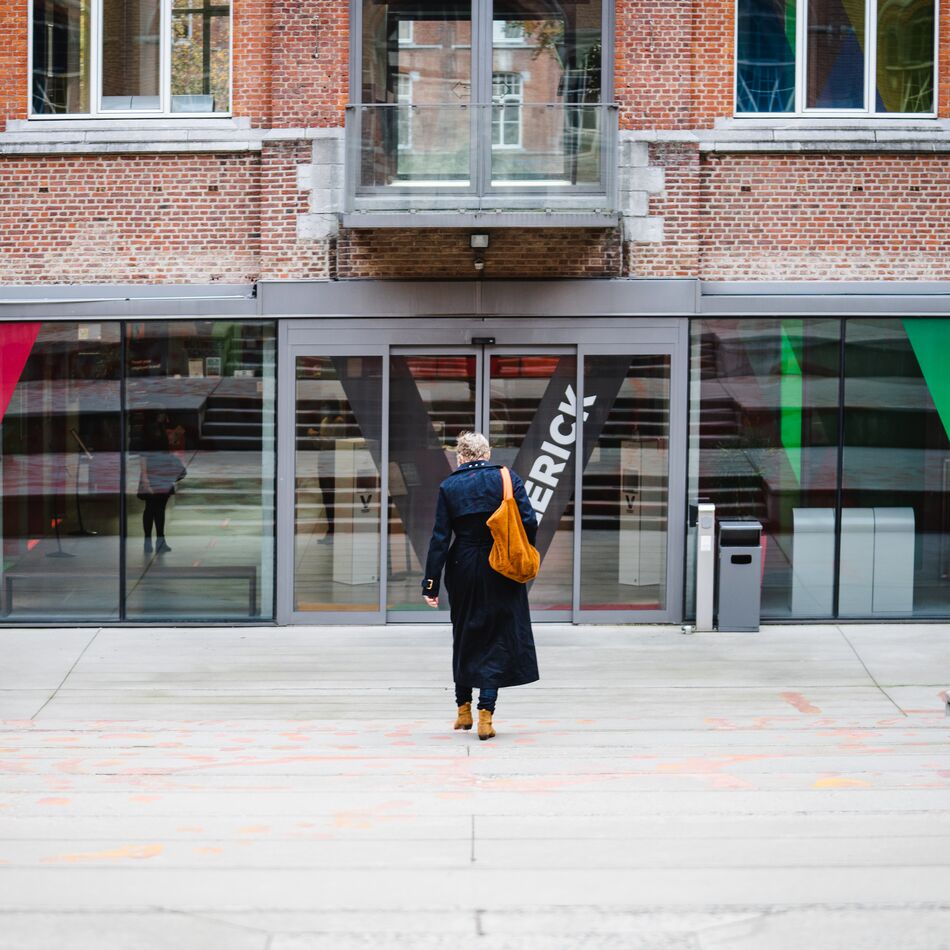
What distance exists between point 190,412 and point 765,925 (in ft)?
29.2

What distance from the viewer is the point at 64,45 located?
13664mm

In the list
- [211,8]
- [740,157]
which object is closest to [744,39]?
[740,157]

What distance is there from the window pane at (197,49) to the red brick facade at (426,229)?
0.55ft

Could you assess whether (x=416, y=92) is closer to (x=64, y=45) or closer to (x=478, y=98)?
(x=478, y=98)

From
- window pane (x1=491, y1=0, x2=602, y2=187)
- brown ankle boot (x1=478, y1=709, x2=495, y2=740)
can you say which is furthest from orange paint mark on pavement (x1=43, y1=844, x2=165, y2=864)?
window pane (x1=491, y1=0, x2=602, y2=187)

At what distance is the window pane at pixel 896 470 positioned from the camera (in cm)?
1354

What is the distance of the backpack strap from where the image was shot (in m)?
8.88

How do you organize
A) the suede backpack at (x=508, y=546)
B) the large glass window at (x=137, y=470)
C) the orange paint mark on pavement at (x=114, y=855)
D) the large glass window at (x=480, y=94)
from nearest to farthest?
the orange paint mark on pavement at (x=114, y=855) → the suede backpack at (x=508, y=546) → the large glass window at (x=480, y=94) → the large glass window at (x=137, y=470)

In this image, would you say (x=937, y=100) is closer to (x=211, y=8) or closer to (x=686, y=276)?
(x=686, y=276)

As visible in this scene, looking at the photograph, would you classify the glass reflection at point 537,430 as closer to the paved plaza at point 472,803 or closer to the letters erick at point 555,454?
the letters erick at point 555,454

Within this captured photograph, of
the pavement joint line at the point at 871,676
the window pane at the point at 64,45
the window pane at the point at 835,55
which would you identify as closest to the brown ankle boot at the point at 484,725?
the pavement joint line at the point at 871,676

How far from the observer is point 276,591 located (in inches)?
539

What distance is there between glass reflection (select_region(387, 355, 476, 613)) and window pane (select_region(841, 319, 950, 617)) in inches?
144

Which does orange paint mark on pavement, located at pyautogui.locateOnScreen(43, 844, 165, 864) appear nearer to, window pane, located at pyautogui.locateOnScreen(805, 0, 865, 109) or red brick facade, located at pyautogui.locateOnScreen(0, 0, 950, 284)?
red brick facade, located at pyautogui.locateOnScreen(0, 0, 950, 284)
